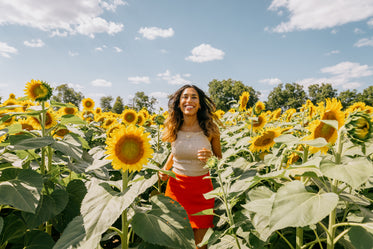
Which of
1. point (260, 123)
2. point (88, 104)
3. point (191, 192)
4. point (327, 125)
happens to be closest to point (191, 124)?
point (191, 192)

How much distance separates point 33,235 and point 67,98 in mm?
72058

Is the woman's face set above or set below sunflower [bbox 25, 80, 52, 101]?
below

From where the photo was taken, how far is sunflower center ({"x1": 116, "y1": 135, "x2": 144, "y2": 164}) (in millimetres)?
1772

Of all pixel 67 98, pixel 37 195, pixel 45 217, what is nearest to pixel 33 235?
pixel 45 217

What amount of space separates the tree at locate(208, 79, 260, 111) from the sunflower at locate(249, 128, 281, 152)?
53.5 metres

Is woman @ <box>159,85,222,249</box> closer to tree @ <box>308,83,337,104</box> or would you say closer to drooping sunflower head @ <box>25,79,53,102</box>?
drooping sunflower head @ <box>25,79,53,102</box>

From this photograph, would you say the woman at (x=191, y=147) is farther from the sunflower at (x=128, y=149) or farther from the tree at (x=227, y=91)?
the tree at (x=227, y=91)

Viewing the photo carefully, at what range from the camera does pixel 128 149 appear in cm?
179

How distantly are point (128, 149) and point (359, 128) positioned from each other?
1.46m

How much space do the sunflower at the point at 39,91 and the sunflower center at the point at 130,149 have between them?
135cm

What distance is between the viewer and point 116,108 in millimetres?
44531

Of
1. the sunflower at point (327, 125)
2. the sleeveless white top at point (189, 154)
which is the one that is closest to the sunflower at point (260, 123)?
the sleeveless white top at point (189, 154)

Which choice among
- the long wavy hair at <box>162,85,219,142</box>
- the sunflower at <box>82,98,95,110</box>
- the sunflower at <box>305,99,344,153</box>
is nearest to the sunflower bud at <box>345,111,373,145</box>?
the sunflower at <box>305,99,344,153</box>

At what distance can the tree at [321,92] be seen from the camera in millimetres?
63500
